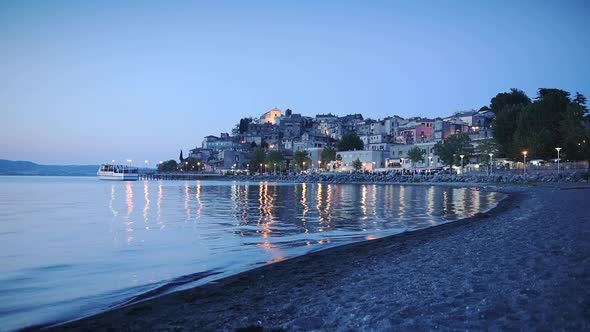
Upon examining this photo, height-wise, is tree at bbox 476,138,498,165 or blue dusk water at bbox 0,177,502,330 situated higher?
tree at bbox 476,138,498,165

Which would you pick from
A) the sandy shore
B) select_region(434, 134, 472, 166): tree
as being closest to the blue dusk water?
the sandy shore

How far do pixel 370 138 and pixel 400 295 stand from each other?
13428 centimetres

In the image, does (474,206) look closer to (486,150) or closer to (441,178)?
(441,178)

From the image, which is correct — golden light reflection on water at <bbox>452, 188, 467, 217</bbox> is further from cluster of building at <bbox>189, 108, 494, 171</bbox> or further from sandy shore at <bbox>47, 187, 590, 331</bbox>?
cluster of building at <bbox>189, 108, 494, 171</bbox>

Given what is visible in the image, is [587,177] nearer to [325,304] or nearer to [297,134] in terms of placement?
[325,304]

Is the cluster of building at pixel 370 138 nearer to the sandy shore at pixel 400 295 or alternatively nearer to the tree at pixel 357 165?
the tree at pixel 357 165

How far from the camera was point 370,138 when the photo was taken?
139625 mm

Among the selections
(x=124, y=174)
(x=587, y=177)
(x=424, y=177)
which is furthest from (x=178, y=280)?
(x=124, y=174)

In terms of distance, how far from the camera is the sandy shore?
241 inches

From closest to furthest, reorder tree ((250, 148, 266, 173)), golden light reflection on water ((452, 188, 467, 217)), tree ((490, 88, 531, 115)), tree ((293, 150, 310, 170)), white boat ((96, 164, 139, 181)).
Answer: golden light reflection on water ((452, 188, 467, 217)), tree ((490, 88, 531, 115)), tree ((293, 150, 310, 170)), white boat ((96, 164, 139, 181)), tree ((250, 148, 266, 173))

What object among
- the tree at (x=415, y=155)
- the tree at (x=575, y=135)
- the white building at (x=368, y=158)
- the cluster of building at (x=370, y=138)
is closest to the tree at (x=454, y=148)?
the cluster of building at (x=370, y=138)

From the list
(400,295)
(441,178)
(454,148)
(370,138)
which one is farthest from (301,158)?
(400,295)

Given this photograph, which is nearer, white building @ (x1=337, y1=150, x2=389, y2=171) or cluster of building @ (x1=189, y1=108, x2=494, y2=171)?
cluster of building @ (x1=189, y1=108, x2=494, y2=171)

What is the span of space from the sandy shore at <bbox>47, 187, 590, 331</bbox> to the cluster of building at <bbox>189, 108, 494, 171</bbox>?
323 feet
